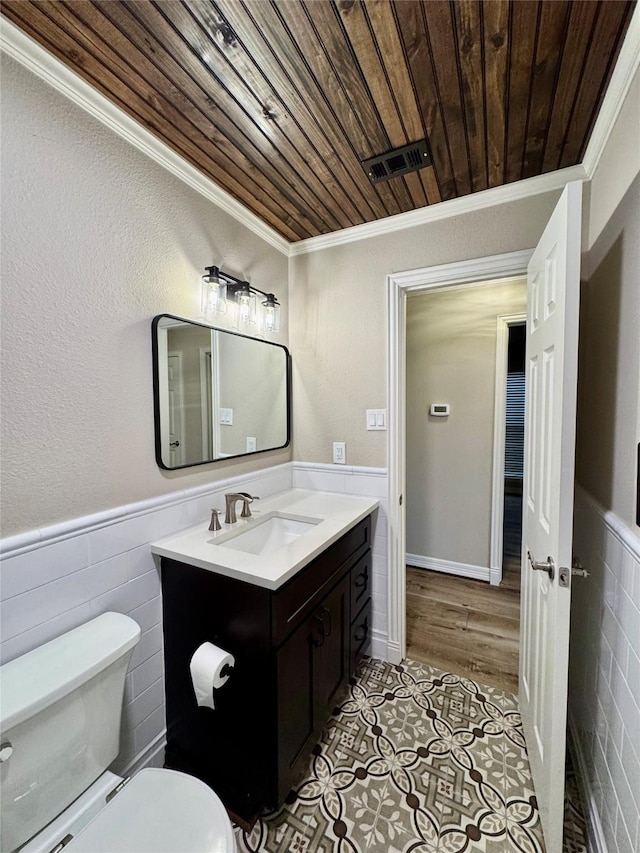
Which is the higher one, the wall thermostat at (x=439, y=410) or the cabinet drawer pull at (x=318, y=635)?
the wall thermostat at (x=439, y=410)

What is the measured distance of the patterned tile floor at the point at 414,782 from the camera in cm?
114

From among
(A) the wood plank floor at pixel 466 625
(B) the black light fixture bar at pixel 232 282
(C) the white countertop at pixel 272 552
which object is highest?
(B) the black light fixture bar at pixel 232 282

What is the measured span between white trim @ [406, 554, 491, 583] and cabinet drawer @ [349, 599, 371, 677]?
122 centimetres

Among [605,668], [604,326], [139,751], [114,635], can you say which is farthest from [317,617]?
[604,326]

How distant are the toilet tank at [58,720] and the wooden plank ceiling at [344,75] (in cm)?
165

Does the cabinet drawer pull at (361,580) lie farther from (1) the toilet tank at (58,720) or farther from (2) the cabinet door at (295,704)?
(1) the toilet tank at (58,720)

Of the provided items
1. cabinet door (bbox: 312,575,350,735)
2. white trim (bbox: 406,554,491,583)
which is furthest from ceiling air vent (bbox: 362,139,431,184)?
white trim (bbox: 406,554,491,583)

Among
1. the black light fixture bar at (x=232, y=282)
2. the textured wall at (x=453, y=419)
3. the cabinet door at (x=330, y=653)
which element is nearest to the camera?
the cabinet door at (x=330, y=653)

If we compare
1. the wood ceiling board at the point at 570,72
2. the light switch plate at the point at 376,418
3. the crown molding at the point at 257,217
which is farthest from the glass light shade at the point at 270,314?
the wood ceiling board at the point at 570,72

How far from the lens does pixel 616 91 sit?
41.1 inches

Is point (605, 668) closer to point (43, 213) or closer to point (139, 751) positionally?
point (139, 751)

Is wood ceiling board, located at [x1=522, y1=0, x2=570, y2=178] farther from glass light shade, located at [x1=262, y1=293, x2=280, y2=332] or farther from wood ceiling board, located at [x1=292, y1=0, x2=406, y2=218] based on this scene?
glass light shade, located at [x1=262, y1=293, x2=280, y2=332]

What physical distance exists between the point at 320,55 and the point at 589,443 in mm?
1532

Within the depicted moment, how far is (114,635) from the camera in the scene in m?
1.04
